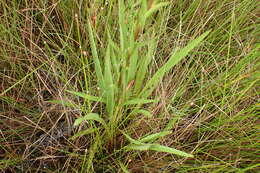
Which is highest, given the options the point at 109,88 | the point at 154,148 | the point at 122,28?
the point at 122,28

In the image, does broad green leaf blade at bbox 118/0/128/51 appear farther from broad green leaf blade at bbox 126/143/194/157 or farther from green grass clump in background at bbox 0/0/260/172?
broad green leaf blade at bbox 126/143/194/157

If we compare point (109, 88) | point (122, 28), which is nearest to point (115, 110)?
point (109, 88)

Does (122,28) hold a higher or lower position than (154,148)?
higher

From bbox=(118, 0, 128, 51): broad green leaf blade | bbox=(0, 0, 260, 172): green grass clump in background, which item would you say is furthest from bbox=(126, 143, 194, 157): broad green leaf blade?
bbox=(118, 0, 128, 51): broad green leaf blade

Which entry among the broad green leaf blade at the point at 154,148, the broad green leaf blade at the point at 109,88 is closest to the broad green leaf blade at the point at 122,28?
the broad green leaf blade at the point at 109,88

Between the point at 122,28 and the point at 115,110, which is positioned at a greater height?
the point at 122,28

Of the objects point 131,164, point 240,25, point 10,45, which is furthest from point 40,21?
point 240,25

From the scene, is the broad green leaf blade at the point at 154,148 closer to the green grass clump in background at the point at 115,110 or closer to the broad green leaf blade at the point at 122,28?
the green grass clump in background at the point at 115,110

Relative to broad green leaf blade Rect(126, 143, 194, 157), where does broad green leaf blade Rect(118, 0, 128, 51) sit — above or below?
above

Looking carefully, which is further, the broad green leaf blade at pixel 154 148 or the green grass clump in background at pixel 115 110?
the green grass clump in background at pixel 115 110

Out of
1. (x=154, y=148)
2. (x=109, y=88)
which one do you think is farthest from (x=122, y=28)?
(x=154, y=148)

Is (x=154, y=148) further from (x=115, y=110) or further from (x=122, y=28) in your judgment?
(x=122, y=28)

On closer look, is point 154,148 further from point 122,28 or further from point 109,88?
point 122,28

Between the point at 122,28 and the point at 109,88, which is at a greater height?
the point at 122,28
